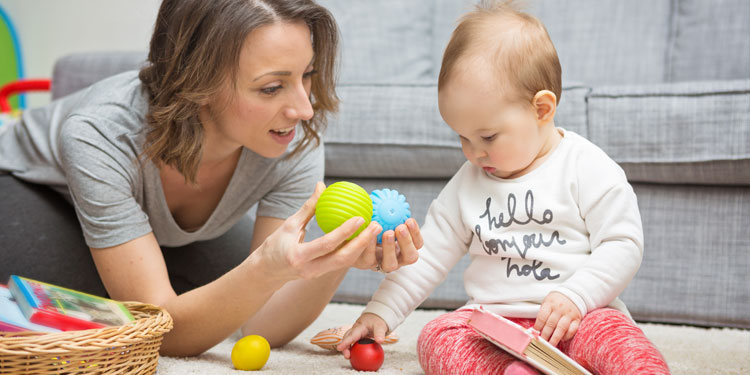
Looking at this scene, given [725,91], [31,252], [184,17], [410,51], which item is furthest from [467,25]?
[410,51]

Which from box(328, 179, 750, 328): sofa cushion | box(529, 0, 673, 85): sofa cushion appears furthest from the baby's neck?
box(529, 0, 673, 85): sofa cushion

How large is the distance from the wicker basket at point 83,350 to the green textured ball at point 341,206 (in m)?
0.30

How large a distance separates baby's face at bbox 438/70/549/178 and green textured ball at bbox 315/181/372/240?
0.19 metres

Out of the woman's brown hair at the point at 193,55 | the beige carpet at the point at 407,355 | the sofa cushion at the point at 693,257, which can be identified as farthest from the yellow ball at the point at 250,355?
the sofa cushion at the point at 693,257

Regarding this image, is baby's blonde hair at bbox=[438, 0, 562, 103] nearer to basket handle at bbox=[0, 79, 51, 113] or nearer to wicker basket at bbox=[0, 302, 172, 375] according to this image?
wicker basket at bbox=[0, 302, 172, 375]

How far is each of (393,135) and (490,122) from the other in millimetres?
707

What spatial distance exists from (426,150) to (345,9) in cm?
89

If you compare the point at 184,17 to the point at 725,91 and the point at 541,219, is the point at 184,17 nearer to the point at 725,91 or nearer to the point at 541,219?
the point at 541,219

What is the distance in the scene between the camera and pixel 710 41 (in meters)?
1.96

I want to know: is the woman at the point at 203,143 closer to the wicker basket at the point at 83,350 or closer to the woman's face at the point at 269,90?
the woman's face at the point at 269,90

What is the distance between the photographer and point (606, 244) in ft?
3.09

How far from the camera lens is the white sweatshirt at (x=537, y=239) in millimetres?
936

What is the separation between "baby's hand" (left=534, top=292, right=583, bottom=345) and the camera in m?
0.89

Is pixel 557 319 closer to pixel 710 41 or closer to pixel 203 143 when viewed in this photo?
pixel 203 143
